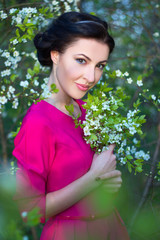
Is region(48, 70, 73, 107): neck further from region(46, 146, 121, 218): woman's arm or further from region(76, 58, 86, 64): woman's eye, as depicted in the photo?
region(46, 146, 121, 218): woman's arm

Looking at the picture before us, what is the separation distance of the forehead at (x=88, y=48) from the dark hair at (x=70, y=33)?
26mm

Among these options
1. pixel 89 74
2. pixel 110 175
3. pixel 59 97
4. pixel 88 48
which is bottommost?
pixel 110 175

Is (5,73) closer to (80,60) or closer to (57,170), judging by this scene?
(80,60)

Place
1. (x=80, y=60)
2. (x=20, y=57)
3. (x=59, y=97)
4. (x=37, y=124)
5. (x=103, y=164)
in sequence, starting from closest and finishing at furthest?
(x=37, y=124) < (x=103, y=164) < (x=80, y=60) < (x=59, y=97) < (x=20, y=57)

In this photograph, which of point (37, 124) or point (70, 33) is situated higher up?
point (70, 33)

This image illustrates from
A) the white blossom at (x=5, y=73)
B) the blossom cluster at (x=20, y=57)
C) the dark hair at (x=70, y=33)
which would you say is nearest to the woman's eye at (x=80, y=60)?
the dark hair at (x=70, y=33)

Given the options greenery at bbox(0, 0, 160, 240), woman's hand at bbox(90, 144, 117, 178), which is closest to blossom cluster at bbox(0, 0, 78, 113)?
greenery at bbox(0, 0, 160, 240)

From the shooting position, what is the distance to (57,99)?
2.01 m

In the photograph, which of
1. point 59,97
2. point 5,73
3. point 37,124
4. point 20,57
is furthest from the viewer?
point 20,57

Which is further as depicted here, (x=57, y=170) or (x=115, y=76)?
(x=115, y=76)

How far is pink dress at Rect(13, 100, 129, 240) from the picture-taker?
5.38ft

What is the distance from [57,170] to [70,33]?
2.78 ft

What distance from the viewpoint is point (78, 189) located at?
1.70 meters

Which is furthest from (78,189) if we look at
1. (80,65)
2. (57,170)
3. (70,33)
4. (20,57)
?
(20,57)
